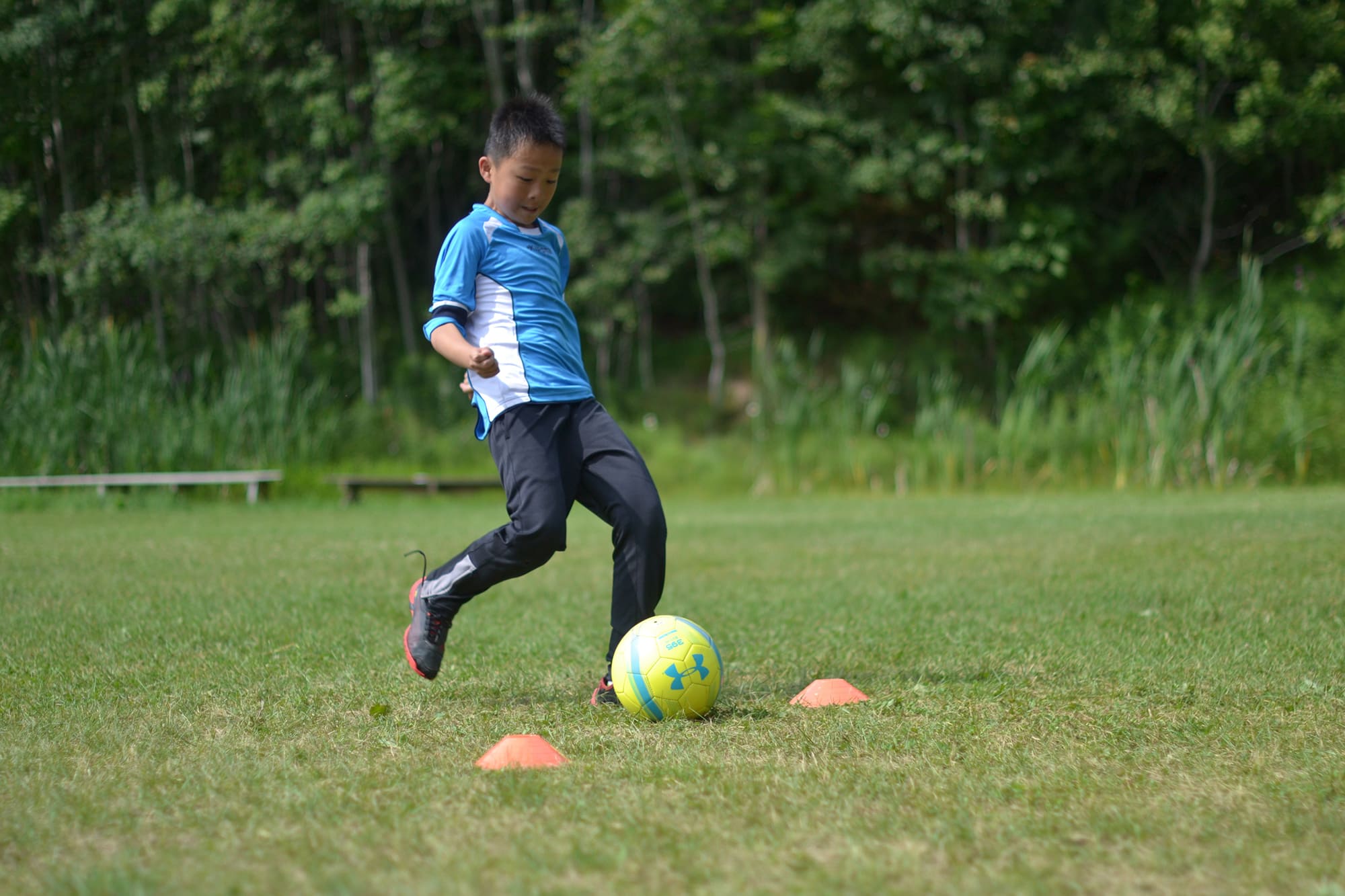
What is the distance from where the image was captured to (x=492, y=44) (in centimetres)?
2233

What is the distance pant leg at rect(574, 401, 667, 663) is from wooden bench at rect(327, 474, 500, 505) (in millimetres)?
11284

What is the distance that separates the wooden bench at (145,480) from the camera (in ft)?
48.1

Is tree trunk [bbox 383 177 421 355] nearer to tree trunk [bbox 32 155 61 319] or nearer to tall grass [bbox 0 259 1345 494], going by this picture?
tree trunk [bbox 32 155 61 319]

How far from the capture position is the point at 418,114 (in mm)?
21016

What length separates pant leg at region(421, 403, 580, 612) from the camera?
158 inches

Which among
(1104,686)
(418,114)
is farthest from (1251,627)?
(418,114)

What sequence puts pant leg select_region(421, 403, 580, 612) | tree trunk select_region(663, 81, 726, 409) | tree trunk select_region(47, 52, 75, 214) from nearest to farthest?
pant leg select_region(421, 403, 580, 612), tree trunk select_region(663, 81, 726, 409), tree trunk select_region(47, 52, 75, 214)

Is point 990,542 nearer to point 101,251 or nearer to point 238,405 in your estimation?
point 238,405

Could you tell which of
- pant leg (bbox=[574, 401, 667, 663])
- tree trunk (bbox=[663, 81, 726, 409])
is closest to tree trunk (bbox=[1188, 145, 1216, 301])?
tree trunk (bbox=[663, 81, 726, 409])

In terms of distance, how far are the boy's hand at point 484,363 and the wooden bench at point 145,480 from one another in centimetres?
1178

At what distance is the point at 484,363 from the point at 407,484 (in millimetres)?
12466

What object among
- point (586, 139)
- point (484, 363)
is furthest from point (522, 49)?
point (484, 363)

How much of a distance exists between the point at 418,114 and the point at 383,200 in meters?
1.67

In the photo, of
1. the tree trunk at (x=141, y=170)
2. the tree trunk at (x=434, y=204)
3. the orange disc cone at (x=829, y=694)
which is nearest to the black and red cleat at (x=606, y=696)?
the orange disc cone at (x=829, y=694)
